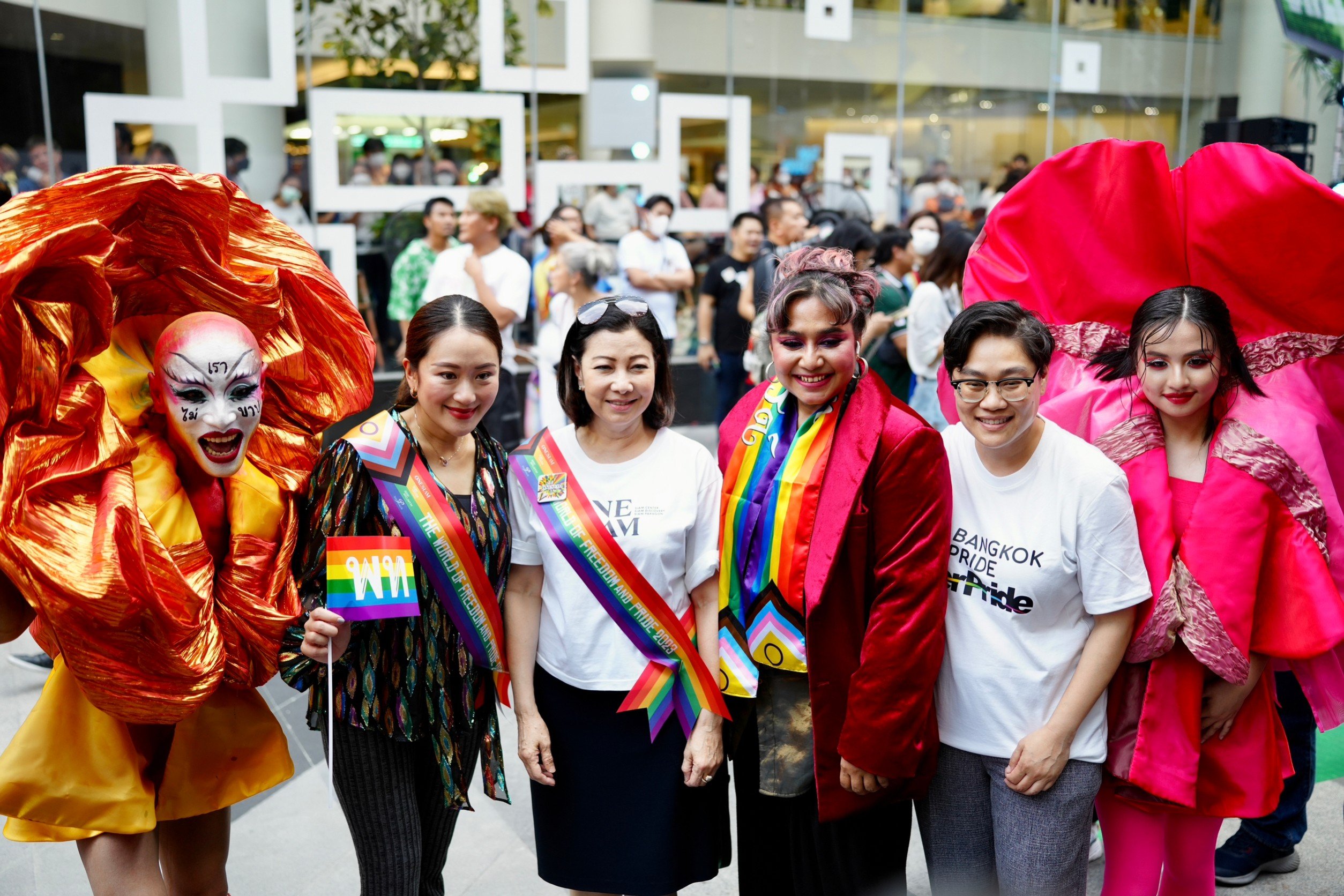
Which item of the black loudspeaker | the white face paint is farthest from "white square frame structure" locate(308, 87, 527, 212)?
the white face paint

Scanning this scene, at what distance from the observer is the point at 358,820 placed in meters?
2.28

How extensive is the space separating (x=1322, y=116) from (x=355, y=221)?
32.1 feet

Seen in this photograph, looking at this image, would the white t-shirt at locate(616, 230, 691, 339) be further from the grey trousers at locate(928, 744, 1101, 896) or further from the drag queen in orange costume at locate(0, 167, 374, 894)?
the grey trousers at locate(928, 744, 1101, 896)

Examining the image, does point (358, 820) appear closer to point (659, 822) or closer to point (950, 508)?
point (659, 822)

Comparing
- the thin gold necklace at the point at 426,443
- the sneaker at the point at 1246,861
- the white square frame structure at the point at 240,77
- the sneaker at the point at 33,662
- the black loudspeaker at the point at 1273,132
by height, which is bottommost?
the sneaker at the point at 1246,861

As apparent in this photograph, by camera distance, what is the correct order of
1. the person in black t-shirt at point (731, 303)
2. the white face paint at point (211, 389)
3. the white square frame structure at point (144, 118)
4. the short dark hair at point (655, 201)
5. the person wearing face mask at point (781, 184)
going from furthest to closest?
1. the person wearing face mask at point (781, 184)
2. the short dark hair at point (655, 201)
3. the person in black t-shirt at point (731, 303)
4. the white square frame structure at point (144, 118)
5. the white face paint at point (211, 389)

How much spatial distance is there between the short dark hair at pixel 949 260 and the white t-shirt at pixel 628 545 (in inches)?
130

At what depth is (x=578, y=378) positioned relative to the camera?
7.84 feet

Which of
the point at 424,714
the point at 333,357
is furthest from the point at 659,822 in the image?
the point at 333,357

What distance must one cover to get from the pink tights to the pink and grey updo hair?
110cm

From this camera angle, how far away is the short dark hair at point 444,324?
2.27 meters

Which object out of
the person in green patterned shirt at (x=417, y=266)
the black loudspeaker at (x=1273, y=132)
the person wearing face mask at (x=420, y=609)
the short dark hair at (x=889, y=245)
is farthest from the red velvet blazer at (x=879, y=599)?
the person in green patterned shirt at (x=417, y=266)

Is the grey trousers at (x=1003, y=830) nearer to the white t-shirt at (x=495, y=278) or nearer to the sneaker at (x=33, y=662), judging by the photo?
the sneaker at (x=33, y=662)

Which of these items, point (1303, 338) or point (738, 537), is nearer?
point (738, 537)
